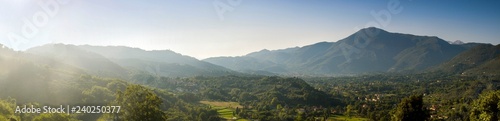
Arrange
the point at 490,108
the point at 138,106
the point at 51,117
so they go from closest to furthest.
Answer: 1. the point at 138,106
2. the point at 51,117
3. the point at 490,108

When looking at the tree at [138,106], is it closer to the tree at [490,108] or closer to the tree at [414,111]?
the tree at [414,111]

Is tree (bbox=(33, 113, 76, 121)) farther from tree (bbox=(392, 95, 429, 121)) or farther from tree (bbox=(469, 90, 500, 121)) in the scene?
tree (bbox=(469, 90, 500, 121))

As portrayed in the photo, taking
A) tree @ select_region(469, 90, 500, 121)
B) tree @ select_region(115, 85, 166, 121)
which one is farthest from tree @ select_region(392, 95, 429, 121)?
tree @ select_region(115, 85, 166, 121)

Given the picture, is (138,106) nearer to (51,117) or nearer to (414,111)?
(51,117)

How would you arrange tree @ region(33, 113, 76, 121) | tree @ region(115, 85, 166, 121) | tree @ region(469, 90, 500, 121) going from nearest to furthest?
tree @ region(115, 85, 166, 121) → tree @ region(33, 113, 76, 121) → tree @ region(469, 90, 500, 121)

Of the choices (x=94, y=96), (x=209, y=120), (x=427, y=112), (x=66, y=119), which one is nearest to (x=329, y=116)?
(x=209, y=120)

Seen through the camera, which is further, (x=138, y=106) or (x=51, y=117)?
(x=51, y=117)

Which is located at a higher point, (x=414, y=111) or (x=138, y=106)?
(x=138, y=106)

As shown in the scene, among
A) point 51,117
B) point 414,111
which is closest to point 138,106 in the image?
point 51,117
